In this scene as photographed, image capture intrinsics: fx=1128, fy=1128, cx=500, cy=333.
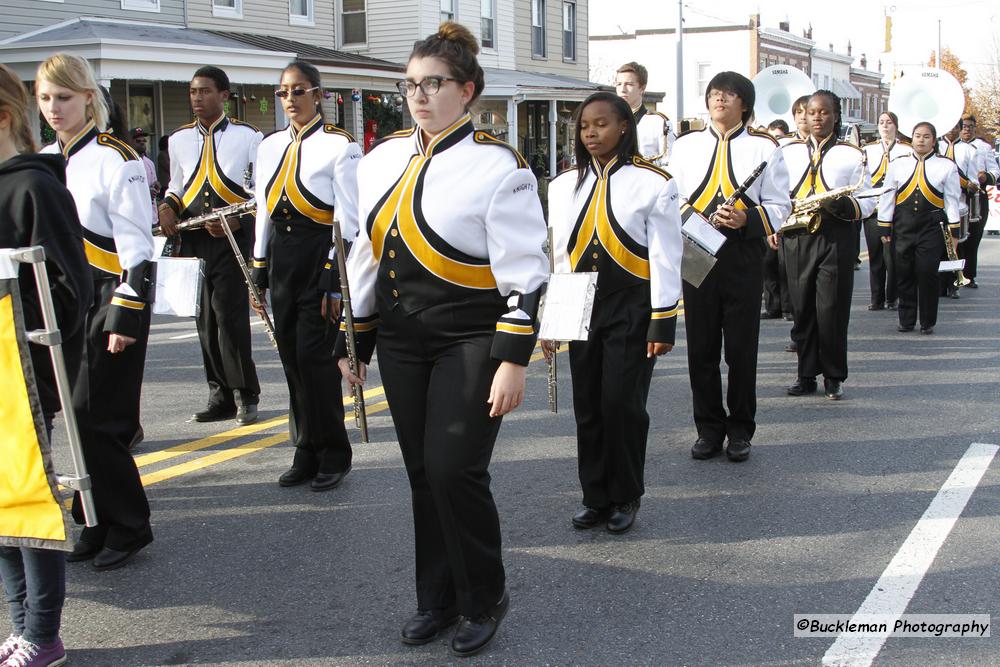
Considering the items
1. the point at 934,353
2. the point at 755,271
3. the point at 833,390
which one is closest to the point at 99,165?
the point at 755,271

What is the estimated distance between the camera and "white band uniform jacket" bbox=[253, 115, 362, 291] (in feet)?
19.0

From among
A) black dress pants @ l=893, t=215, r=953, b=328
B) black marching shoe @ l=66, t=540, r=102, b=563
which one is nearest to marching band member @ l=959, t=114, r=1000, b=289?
black dress pants @ l=893, t=215, r=953, b=328

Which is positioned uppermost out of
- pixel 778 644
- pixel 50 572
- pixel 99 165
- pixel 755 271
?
pixel 99 165

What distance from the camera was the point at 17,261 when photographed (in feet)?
11.1

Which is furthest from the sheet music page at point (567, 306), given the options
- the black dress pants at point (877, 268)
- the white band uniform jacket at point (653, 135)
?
the black dress pants at point (877, 268)

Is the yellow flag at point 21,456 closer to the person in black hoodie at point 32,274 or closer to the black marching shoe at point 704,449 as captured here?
the person in black hoodie at point 32,274

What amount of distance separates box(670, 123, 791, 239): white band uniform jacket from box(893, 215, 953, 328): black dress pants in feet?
16.7

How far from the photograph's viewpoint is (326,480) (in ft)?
19.5

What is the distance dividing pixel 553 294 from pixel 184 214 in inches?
133

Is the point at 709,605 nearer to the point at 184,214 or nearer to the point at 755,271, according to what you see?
the point at 755,271

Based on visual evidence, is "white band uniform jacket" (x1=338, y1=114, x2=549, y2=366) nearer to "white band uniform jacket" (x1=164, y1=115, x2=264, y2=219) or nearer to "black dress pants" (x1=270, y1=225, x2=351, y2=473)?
"black dress pants" (x1=270, y1=225, x2=351, y2=473)

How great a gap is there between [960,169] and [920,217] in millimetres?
3361

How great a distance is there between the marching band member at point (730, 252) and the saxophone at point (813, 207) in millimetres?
1621

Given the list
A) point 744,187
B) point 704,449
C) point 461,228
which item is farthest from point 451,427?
point 744,187
